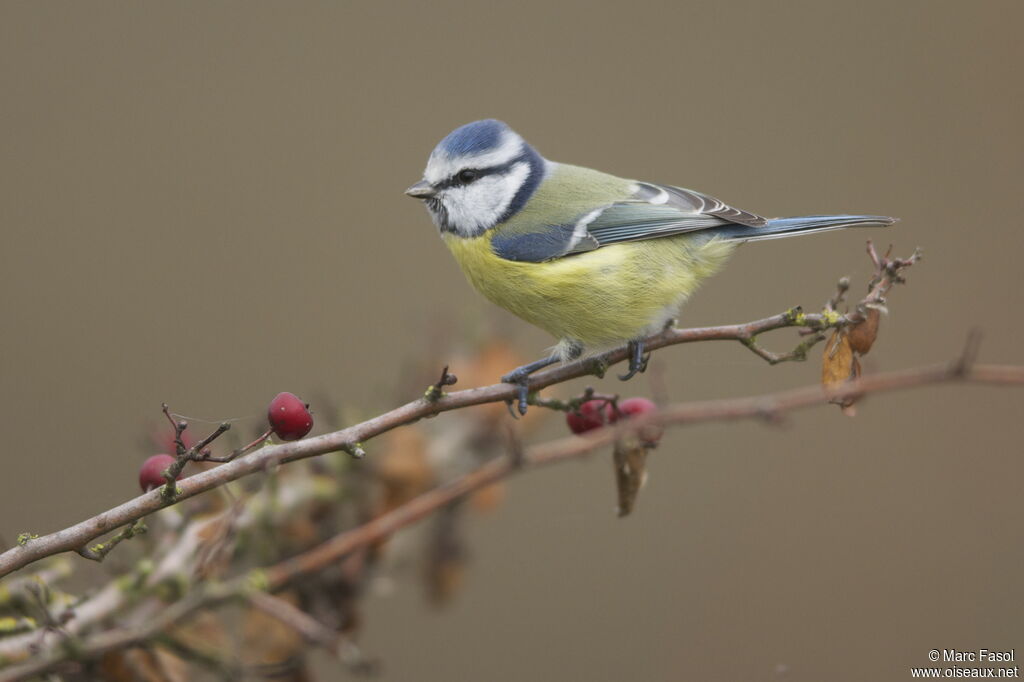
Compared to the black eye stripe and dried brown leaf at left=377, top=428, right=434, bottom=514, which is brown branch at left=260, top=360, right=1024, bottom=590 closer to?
dried brown leaf at left=377, top=428, right=434, bottom=514

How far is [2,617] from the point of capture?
132 centimetres

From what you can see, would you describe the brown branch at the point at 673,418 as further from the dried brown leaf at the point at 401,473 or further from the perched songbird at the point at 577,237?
the perched songbird at the point at 577,237

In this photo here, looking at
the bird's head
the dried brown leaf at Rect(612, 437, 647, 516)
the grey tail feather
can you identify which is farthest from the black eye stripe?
the dried brown leaf at Rect(612, 437, 647, 516)

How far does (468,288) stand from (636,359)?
1965mm

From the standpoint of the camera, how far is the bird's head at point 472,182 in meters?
2.23

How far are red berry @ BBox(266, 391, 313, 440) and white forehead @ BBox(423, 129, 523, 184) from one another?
3.53 ft

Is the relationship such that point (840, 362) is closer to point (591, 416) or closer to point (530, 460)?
point (591, 416)

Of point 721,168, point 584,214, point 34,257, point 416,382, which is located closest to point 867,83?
point 721,168

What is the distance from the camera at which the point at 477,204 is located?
2281 millimetres

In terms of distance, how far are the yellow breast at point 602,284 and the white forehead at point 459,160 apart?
0.55ft

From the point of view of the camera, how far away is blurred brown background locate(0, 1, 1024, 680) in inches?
108

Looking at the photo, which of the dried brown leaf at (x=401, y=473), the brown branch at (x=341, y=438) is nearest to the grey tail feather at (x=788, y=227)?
the brown branch at (x=341, y=438)

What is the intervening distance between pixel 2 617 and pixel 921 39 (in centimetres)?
406

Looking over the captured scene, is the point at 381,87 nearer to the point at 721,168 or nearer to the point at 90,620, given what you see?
the point at 721,168
